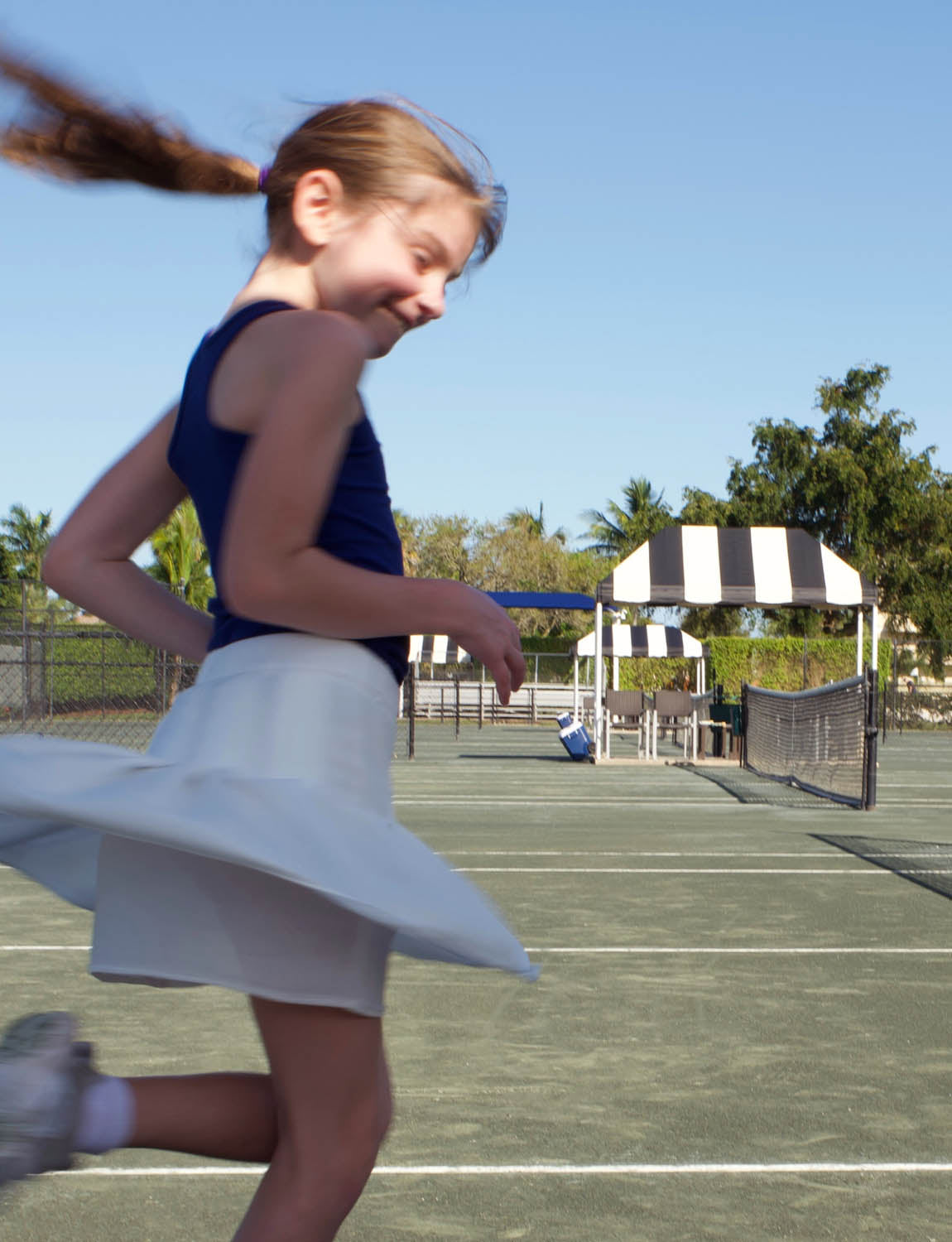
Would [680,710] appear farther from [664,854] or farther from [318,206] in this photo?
[318,206]

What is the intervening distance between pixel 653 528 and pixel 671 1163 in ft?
209

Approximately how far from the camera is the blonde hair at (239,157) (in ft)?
6.03

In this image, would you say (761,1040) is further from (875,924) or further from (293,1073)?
(293,1073)

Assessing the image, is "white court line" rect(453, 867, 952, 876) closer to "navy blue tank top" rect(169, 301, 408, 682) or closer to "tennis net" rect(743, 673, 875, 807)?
"tennis net" rect(743, 673, 875, 807)

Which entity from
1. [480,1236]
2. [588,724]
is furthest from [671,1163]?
[588,724]

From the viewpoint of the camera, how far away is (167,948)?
64.0 inches

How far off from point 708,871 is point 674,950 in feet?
9.11

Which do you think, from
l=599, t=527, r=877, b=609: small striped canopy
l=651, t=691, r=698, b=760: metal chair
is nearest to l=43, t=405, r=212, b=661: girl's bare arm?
l=599, t=527, r=877, b=609: small striped canopy

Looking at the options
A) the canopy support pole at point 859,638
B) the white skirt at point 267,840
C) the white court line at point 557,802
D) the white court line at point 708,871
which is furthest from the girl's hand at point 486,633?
the canopy support pole at point 859,638

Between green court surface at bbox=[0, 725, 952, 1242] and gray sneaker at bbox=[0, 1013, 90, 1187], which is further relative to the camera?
green court surface at bbox=[0, 725, 952, 1242]

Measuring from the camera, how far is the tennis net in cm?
1416

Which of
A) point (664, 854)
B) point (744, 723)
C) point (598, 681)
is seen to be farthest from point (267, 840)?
point (598, 681)

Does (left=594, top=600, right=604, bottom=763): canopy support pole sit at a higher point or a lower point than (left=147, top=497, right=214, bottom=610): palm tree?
lower

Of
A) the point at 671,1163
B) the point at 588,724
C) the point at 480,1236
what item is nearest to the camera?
the point at 480,1236
